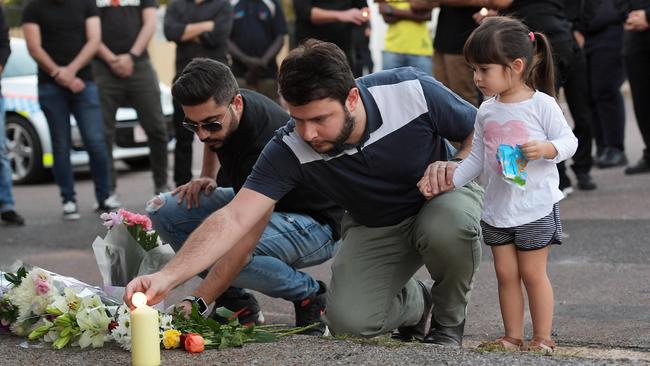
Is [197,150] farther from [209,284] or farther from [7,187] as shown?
[209,284]

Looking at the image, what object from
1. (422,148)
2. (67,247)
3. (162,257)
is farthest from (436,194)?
(67,247)

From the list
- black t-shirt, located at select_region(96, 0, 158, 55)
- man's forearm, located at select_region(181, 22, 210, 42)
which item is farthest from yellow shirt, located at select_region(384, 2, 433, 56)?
black t-shirt, located at select_region(96, 0, 158, 55)

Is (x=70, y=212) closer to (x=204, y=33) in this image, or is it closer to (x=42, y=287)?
(x=204, y=33)

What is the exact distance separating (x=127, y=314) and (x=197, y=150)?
1041 centimetres

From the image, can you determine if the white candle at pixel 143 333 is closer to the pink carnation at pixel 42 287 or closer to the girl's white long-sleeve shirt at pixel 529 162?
the pink carnation at pixel 42 287

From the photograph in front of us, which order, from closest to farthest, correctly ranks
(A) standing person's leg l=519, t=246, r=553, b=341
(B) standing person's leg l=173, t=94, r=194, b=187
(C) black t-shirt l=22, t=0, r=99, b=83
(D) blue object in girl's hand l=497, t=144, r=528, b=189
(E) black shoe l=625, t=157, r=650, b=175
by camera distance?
1. (D) blue object in girl's hand l=497, t=144, r=528, b=189
2. (A) standing person's leg l=519, t=246, r=553, b=341
3. (C) black t-shirt l=22, t=0, r=99, b=83
4. (B) standing person's leg l=173, t=94, r=194, b=187
5. (E) black shoe l=625, t=157, r=650, b=175

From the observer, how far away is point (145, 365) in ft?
12.7

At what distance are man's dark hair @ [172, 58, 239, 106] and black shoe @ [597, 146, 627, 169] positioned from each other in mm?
5860

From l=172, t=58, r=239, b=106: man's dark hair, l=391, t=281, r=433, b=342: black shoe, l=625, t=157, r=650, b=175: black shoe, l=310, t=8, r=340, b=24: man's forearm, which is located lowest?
l=625, t=157, r=650, b=175: black shoe

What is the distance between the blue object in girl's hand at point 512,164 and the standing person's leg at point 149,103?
5604 millimetres

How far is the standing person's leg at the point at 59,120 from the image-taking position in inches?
348

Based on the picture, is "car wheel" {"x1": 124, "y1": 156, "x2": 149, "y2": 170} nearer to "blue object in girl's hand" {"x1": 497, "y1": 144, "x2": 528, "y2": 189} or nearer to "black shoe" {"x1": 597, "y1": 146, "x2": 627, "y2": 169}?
"black shoe" {"x1": 597, "y1": 146, "x2": 627, "y2": 169}

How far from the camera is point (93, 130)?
8.95m

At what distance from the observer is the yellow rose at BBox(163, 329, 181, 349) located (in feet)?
14.0
